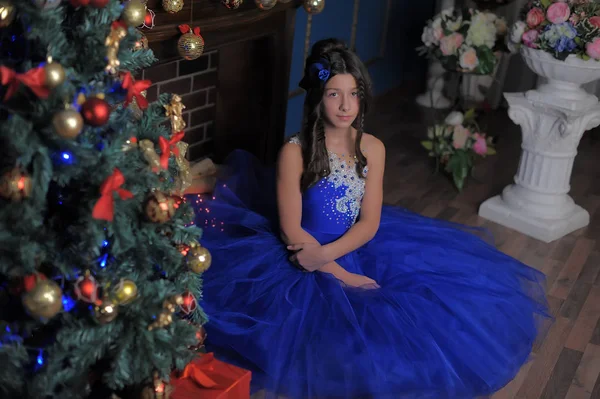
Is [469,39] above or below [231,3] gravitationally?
below

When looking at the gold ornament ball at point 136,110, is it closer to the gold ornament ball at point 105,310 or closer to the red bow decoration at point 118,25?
the red bow decoration at point 118,25

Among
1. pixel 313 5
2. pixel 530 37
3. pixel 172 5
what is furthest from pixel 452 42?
pixel 172 5

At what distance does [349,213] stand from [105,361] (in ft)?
3.76

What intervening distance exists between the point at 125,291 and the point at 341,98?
1122 mm

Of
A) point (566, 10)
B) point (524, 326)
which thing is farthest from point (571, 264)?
point (566, 10)

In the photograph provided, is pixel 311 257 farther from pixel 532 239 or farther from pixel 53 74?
pixel 532 239

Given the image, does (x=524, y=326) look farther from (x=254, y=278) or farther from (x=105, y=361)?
(x=105, y=361)

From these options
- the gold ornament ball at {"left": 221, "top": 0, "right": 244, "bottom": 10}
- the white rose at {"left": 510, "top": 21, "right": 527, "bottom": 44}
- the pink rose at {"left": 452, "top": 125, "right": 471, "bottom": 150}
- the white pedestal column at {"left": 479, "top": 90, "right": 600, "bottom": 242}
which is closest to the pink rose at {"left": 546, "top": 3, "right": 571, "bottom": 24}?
the white rose at {"left": 510, "top": 21, "right": 527, "bottom": 44}

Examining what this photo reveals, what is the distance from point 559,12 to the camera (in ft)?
10.2

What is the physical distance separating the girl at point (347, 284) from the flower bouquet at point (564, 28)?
94 cm

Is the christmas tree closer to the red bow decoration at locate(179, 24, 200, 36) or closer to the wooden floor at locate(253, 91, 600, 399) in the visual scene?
the red bow decoration at locate(179, 24, 200, 36)

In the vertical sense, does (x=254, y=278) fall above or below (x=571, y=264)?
above

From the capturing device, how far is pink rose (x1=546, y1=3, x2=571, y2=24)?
3.10 metres

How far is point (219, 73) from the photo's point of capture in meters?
3.57
